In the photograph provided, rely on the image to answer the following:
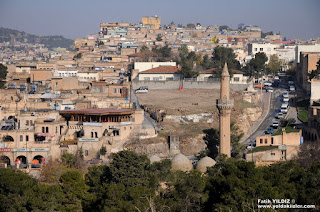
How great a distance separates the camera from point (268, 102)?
2598 inches

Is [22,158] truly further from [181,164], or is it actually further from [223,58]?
[223,58]

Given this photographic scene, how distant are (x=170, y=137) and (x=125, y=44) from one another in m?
47.9

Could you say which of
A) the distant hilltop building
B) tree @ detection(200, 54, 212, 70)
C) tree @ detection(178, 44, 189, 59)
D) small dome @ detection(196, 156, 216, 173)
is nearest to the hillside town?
tree @ detection(200, 54, 212, 70)

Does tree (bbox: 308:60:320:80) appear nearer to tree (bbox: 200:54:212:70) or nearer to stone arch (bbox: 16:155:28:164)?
tree (bbox: 200:54:212:70)

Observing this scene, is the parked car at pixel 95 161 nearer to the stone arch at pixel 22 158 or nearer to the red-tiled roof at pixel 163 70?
the stone arch at pixel 22 158

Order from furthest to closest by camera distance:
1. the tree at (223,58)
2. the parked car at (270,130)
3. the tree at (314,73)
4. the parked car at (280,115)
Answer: the tree at (223,58) < the tree at (314,73) < the parked car at (280,115) < the parked car at (270,130)

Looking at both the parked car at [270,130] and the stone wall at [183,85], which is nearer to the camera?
the parked car at [270,130]

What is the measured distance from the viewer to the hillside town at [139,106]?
4916cm

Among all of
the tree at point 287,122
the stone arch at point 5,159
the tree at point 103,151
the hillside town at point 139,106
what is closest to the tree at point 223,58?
the hillside town at point 139,106

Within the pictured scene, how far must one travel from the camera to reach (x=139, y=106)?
195ft

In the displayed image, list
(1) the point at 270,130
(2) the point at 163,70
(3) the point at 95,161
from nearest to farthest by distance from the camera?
(3) the point at 95,161, (1) the point at 270,130, (2) the point at 163,70

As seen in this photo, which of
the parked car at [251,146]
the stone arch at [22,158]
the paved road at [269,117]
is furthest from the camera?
the paved road at [269,117]

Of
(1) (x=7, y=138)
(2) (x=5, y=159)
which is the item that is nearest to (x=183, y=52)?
(1) (x=7, y=138)

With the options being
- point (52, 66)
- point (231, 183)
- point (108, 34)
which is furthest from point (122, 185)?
point (108, 34)
